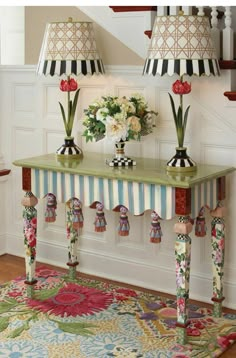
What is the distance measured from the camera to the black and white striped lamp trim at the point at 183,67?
10.9 feet

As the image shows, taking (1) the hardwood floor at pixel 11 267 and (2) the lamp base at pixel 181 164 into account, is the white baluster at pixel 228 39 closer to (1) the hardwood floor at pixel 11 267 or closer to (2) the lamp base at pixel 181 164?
(2) the lamp base at pixel 181 164

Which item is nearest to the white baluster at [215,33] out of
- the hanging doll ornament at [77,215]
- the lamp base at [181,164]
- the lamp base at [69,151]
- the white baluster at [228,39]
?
the white baluster at [228,39]

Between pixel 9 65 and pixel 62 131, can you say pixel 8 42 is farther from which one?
pixel 62 131

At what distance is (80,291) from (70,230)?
402mm

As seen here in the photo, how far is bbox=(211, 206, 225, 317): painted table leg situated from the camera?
364cm

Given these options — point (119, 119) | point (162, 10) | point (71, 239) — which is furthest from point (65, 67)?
point (71, 239)

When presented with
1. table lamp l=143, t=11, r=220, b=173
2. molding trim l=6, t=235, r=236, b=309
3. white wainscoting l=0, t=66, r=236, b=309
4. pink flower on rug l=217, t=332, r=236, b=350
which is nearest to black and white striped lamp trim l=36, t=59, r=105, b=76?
white wainscoting l=0, t=66, r=236, b=309

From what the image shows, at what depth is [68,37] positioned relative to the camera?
12.4ft

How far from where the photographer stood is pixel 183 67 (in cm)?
332

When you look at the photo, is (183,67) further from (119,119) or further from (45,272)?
(45,272)

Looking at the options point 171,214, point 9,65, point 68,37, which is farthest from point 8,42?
point 171,214

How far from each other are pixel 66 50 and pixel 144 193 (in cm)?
96

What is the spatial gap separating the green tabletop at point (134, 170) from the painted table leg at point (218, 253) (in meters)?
0.25

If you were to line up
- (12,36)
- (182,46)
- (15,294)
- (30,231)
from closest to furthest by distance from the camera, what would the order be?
(182,46) → (30,231) → (15,294) → (12,36)
